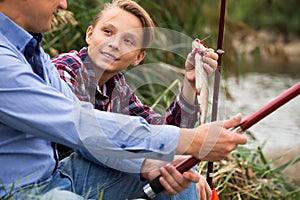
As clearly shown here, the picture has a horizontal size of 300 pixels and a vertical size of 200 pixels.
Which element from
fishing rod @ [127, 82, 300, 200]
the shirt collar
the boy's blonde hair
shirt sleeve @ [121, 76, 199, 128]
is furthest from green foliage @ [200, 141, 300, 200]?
the shirt collar

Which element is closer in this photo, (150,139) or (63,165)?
(150,139)

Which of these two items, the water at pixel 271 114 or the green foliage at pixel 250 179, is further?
the water at pixel 271 114

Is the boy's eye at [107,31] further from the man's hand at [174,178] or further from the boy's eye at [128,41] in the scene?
the man's hand at [174,178]

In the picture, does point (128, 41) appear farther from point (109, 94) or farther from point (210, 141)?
point (210, 141)

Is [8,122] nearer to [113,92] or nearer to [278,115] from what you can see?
[113,92]

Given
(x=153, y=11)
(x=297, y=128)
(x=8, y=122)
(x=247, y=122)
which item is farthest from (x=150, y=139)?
(x=297, y=128)

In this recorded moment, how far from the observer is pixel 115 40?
2.16m

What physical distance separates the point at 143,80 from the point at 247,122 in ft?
6.89

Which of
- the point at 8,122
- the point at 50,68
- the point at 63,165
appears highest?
the point at 50,68

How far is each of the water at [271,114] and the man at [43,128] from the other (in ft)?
2.83

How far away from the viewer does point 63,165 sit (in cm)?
190

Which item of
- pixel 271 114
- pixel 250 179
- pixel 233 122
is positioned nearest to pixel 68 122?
pixel 233 122

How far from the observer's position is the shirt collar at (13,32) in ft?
5.32

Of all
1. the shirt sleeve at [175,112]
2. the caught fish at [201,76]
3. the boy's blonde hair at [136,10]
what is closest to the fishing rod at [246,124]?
the caught fish at [201,76]
